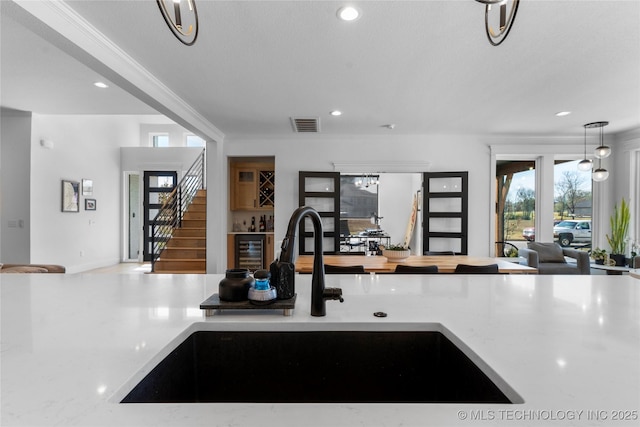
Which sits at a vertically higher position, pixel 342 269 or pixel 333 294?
pixel 333 294

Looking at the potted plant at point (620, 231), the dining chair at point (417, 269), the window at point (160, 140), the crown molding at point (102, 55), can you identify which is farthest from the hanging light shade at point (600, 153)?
the window at point (160, 140)

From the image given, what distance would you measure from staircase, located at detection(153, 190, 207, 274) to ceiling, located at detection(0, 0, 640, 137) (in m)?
2.63

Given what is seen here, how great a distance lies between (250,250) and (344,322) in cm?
548

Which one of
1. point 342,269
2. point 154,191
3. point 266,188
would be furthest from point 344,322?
point 154,191

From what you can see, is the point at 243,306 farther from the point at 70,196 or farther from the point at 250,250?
the point at 70,196

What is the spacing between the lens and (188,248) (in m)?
6.02

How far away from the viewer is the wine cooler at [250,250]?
20.2ft

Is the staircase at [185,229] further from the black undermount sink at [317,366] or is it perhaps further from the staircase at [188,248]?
the black undermount sink at [317,366]

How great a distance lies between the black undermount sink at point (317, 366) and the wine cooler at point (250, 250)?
17.4 ft

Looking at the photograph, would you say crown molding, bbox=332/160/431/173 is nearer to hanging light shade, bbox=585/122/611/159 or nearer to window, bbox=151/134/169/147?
hanging light shade, bbox=585/122/611/159

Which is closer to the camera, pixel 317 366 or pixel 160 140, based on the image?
pixel 317 366

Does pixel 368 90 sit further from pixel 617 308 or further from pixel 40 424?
pixel 40 424

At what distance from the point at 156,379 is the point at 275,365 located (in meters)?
0.34

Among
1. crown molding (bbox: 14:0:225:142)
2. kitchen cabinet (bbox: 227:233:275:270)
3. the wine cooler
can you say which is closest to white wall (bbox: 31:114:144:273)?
kitchen cabinet (bbox: 227:233:275:270)
